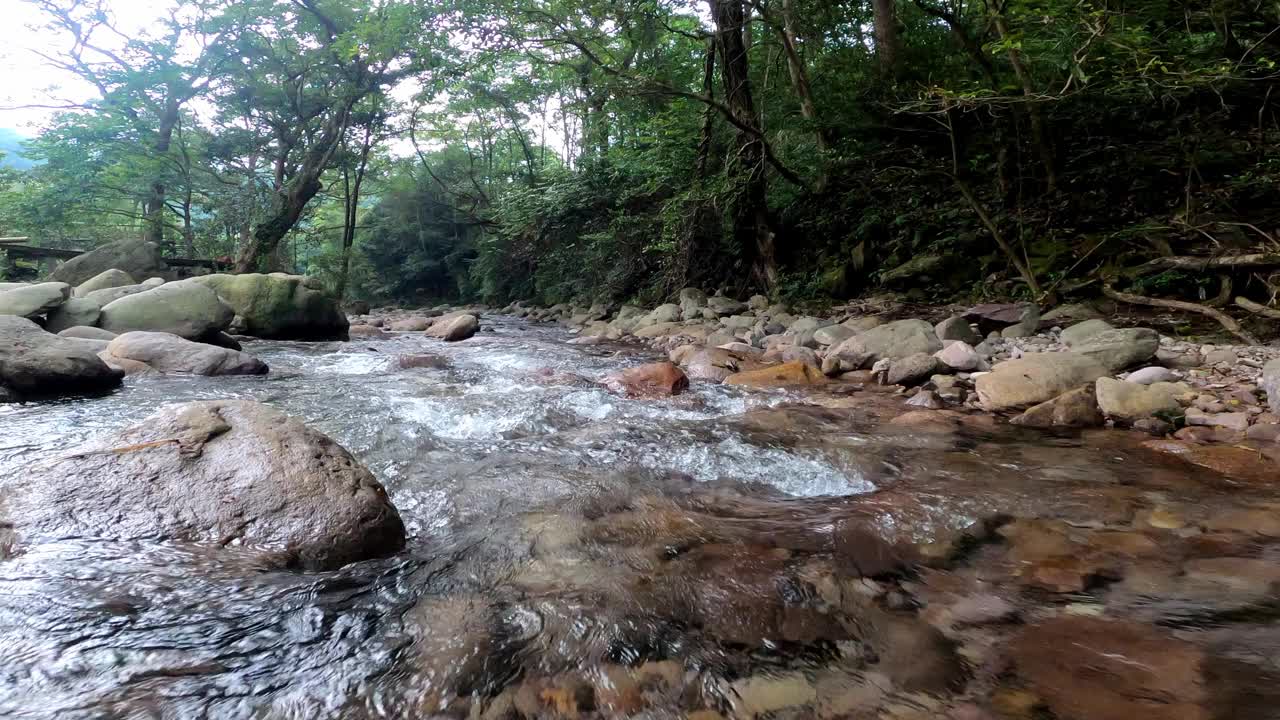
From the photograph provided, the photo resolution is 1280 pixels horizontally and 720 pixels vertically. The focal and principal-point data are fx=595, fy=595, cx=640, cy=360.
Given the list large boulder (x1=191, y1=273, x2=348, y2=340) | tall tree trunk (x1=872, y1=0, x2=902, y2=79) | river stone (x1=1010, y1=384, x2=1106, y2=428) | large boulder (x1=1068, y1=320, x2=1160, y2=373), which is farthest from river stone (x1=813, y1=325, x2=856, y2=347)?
large boulder (x1=191, y1=273, x2=348, y2=340)

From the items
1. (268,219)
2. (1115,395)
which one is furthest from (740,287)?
(268,219)

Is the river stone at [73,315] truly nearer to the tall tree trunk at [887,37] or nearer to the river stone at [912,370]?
the river stone at [912,370]

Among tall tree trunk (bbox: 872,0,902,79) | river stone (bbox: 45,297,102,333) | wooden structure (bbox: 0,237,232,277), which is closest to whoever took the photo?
river stone (bbox: 45,297,102,333)

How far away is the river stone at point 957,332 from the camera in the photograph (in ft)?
19.3

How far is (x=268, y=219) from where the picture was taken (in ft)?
49.6

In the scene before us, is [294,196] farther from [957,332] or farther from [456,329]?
[957,332]

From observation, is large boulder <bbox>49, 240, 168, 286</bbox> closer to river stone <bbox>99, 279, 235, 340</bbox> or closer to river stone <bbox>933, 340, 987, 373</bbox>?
river stone <bbox>99, 279, 235, 340</bbox>

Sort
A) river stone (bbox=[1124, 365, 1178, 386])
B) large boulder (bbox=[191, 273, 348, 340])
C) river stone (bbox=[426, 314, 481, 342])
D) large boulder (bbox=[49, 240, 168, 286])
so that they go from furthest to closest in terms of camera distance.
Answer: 1. large boulder (bbox=[49, 240, 168, 286])
2. river stone (bbox=[426, 314, 481, 342])
3. large boulder (bbox=[191, 273, 348, 340])
4. river stone (bbox=[1124, 365, 1178, 386])

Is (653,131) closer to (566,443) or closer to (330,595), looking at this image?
(566,443)

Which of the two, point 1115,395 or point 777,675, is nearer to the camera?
point 777,675

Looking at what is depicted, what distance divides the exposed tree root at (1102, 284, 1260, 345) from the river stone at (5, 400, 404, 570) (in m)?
6.12

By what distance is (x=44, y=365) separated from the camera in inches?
174

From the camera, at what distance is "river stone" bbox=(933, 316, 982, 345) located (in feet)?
19.3

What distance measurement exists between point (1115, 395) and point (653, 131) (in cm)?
874
